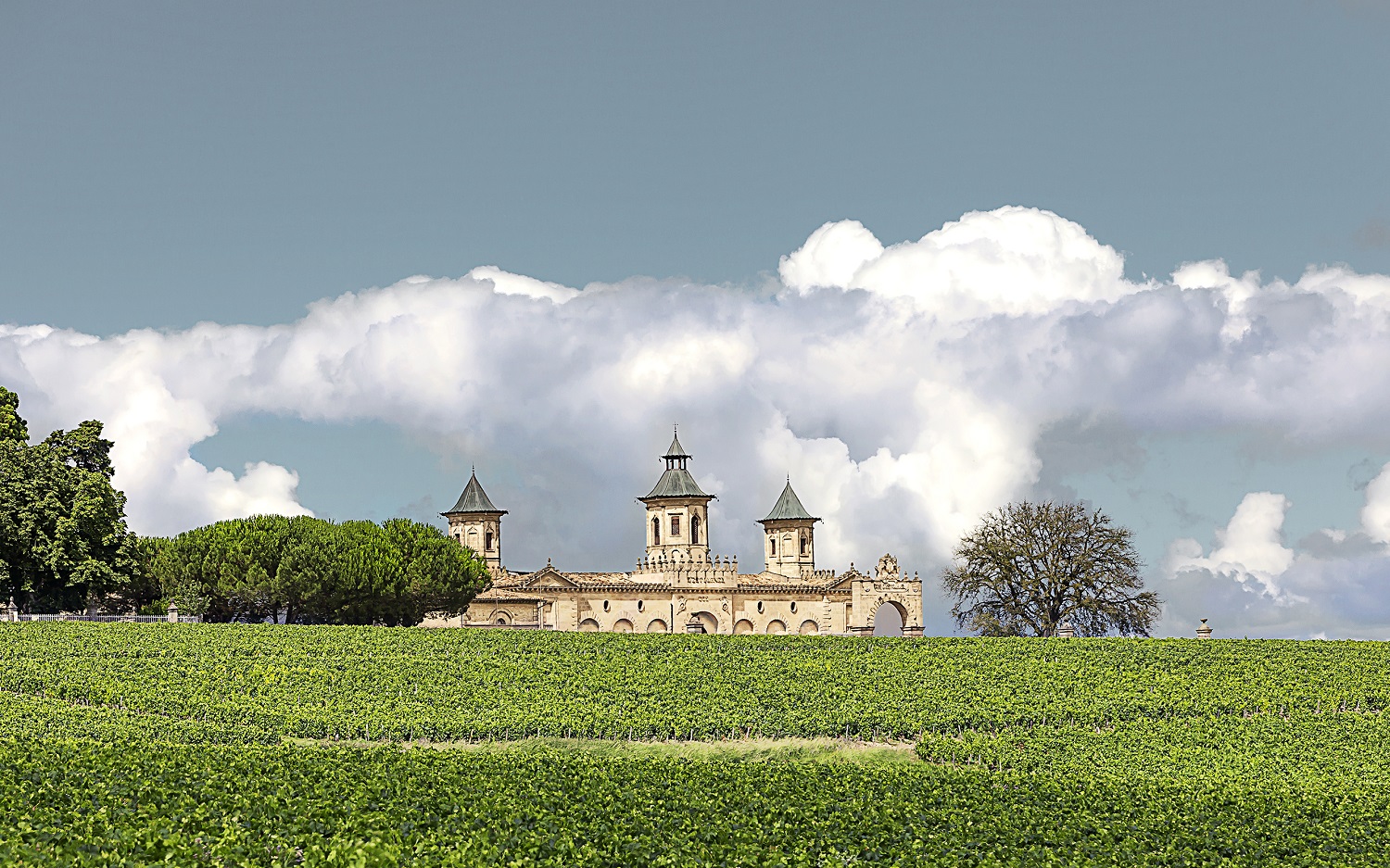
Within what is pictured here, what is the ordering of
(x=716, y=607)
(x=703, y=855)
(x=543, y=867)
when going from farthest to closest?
(x=716, y=607) < (x=703, y=855) < (x=543, y=867)

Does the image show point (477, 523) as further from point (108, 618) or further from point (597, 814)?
point (597, 814)

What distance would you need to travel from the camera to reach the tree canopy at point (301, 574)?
65125 mm

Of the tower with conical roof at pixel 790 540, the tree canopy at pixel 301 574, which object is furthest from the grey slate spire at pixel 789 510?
the tree canopy at pixel 301 574

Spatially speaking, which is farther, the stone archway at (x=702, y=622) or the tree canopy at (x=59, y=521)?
the stone archway at (x=702, y=622)

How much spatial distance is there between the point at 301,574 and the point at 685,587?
1461 inches

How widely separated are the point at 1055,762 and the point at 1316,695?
15025 mm

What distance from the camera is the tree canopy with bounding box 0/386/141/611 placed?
55.5 m

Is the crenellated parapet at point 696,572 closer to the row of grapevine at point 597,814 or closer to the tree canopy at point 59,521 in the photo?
the tree canopy at point 59,521

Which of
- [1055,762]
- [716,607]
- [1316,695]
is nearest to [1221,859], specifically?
[1055,762]

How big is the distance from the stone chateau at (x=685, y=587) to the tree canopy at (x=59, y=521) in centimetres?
2764

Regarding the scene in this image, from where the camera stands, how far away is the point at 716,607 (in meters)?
98.6

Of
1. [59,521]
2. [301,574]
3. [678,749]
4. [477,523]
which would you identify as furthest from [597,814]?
[477,523]

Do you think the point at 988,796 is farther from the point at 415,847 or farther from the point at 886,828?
the point at 415,847

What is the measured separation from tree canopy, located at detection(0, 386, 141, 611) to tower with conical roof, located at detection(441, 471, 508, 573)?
166ft
